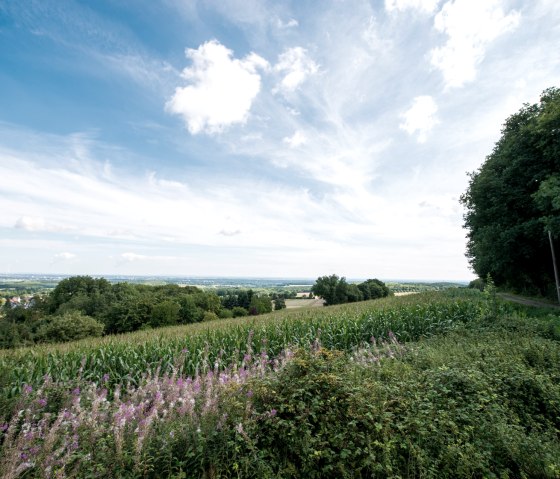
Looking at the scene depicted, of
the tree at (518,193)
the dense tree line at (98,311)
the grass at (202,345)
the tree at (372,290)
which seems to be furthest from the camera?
the tree at (372,290)

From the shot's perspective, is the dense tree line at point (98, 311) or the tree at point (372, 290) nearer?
the dense tree line at point (98, 311)

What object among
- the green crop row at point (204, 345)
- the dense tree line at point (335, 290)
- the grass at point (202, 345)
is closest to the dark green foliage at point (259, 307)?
the dense tree line at point (335, 290)

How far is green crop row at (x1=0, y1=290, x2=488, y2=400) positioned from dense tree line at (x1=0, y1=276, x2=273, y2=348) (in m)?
24.6

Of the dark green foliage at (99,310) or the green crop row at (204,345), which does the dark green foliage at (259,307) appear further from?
the green crop row at (204,345)

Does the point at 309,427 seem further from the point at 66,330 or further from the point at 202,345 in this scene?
the point at 66,330

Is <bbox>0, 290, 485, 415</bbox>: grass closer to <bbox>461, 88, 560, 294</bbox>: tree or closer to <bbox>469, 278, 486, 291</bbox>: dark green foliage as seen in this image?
<bbox>461, 88, 560, 294</bbox>: tree

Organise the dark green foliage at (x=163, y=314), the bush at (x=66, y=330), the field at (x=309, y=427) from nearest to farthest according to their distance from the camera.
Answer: the field at (x=309, y=427) → the bush at (x=66, y=330) → the dark green foliage at (x=163, y=314)

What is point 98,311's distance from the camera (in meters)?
55.6

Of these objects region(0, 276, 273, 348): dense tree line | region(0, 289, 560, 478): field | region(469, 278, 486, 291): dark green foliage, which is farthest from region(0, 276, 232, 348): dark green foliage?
region(469, 278, 486, 291): dark green foliage

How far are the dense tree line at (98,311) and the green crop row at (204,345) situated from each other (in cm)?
2464

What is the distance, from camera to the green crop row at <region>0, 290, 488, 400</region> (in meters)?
7.78

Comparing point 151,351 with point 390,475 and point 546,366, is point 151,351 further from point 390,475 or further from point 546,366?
point 546,366

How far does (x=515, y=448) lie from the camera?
3746 millimetres

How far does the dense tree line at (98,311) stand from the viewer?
31859 mm
